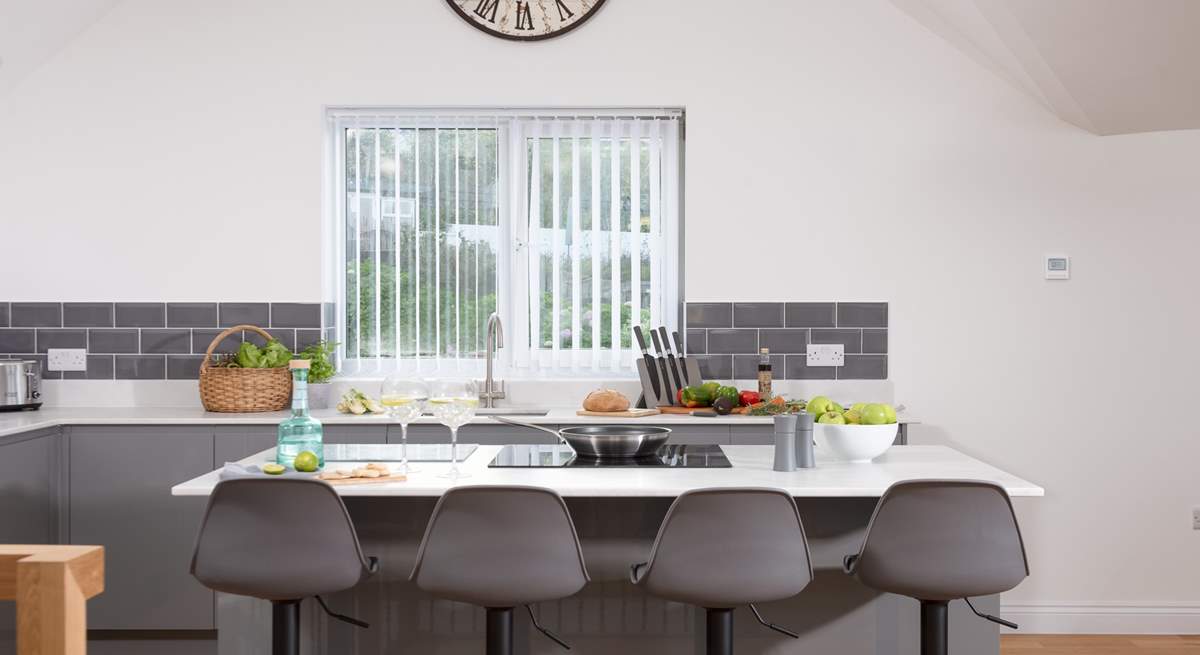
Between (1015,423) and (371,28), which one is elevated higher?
(371,28)

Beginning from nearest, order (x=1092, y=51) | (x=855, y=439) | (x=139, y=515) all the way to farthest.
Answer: (x=855, y=439), (x=1092, y=51), (x=139, y=515)

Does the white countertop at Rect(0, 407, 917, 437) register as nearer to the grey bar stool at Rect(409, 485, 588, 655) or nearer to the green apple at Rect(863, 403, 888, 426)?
the green apple at Rect(863, 403, 888, 426)

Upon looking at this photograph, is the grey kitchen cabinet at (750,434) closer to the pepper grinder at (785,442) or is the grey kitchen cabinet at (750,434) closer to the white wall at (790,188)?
the white wall at (790,188)

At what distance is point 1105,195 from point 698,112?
6.09ft

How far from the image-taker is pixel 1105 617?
4.27 m

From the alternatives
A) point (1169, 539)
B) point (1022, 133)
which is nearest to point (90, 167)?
point (1022, 133)

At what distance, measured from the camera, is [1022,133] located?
14.3 feet

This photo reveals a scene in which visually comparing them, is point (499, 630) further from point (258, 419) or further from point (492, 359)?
point (492, 359)

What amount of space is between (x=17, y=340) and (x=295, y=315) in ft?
4.16

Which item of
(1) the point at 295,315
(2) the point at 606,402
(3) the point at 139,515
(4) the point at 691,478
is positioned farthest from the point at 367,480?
(1) the point at 295,315

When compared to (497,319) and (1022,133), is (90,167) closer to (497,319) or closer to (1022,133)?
(497,319)

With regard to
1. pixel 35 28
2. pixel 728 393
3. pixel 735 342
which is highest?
pixel 35 28

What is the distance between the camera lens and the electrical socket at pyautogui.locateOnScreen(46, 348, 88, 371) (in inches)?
174

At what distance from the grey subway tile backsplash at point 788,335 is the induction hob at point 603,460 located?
1.41 meters
